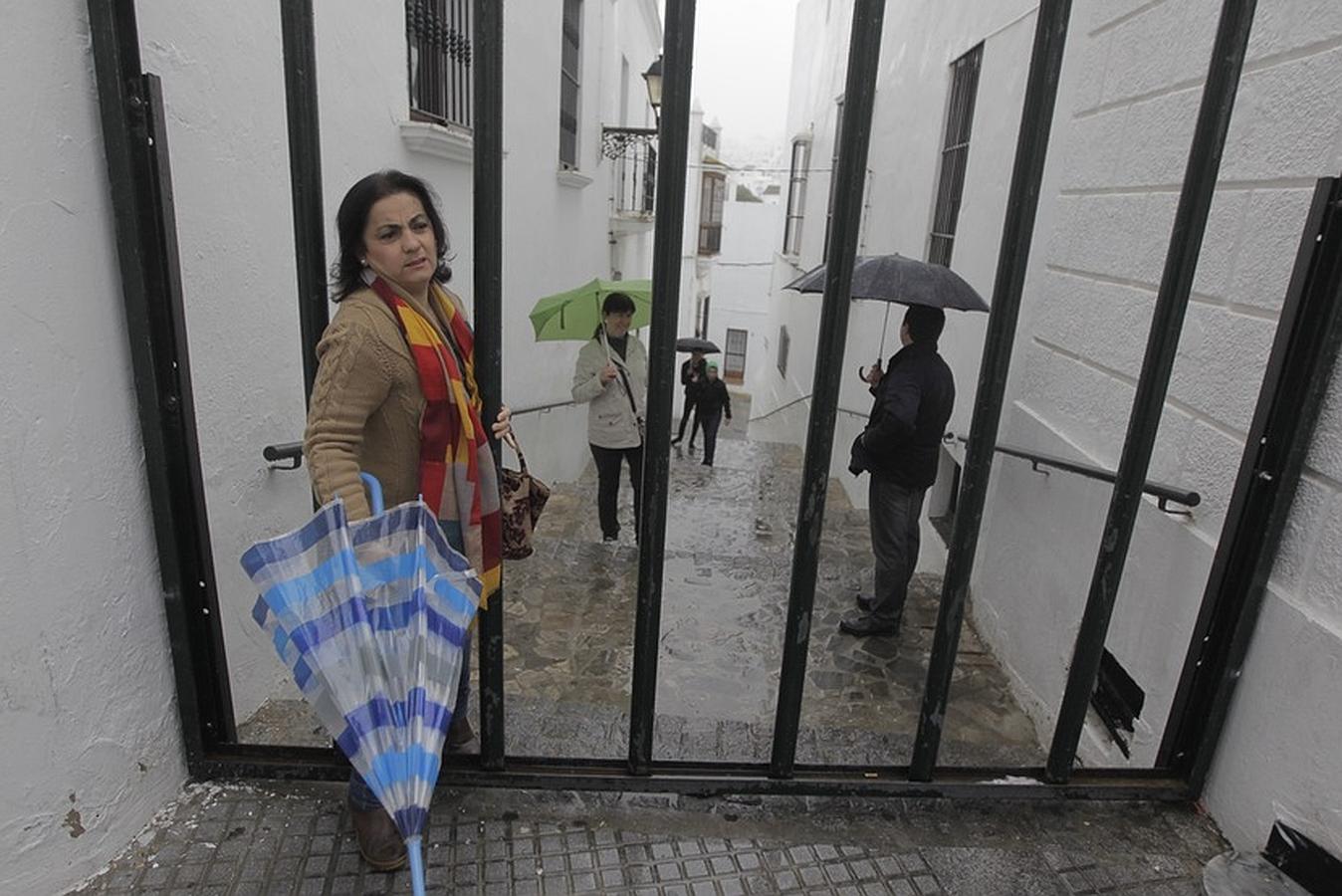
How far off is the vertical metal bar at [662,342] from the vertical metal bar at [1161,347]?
3.70ft

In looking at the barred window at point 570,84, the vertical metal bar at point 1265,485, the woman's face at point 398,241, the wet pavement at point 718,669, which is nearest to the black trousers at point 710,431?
the barred window at point 570,84

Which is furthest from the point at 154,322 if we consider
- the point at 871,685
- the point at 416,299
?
the point at 871,685

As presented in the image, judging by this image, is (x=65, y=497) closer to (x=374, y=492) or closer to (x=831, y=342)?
(x=374, y=492)

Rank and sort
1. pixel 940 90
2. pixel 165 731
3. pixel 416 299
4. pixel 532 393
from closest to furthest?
pixel 416 299 → pixel 165 731 → pixel 940 90 → pixel 532 393

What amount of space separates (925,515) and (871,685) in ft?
8.88

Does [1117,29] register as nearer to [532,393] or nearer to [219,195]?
[219,195]

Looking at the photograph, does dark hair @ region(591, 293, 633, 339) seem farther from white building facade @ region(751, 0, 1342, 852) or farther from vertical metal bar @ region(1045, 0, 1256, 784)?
vertical metal bar @ region(1045, 0, 1256, 784)

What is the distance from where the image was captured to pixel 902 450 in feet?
14.3

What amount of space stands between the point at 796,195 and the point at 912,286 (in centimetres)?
1259

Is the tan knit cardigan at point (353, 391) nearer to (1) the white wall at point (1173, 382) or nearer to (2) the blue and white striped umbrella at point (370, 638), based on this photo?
(2) the blue and white striped umbrella at point (370, 638)

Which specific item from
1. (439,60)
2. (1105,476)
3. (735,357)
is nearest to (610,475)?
(439,60)

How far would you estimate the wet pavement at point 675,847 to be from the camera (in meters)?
2.01

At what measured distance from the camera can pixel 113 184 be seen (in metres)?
1.83

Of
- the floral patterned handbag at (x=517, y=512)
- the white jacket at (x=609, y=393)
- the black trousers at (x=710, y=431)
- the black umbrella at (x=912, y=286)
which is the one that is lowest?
the black trousers at (x=710, y=431)
